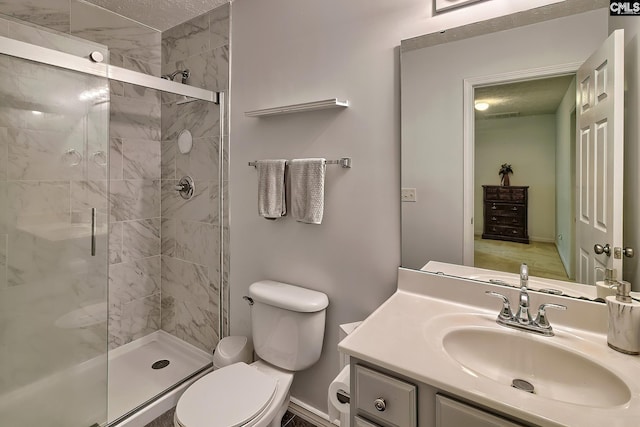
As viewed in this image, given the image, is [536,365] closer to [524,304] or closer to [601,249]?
[524,304]

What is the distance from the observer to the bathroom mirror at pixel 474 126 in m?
1.10

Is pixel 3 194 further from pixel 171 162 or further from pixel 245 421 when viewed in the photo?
pixel 245 421

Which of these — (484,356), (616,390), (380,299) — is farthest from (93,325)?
(616,390)

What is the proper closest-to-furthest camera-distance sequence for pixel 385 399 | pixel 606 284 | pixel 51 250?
pixel 385 399 → pixel 606 284 → pixel 51 250

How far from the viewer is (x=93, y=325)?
1.64 meters

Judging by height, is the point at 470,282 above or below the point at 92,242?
below

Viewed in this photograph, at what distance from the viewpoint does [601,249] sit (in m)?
1.08

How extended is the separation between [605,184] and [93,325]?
2269 millimetres

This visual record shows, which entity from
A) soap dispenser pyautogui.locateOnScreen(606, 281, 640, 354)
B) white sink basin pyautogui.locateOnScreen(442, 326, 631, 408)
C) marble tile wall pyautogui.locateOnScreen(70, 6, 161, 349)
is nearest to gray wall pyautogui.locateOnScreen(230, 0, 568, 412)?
white sink basin pyautogui.locateOnScreen(442, 326, 631, 408)

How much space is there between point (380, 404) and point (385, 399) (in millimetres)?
22

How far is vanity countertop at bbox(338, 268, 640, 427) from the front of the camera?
27.6 inches

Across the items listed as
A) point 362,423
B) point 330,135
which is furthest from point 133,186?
point 362,423

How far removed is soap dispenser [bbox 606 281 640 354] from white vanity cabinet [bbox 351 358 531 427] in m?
0.46

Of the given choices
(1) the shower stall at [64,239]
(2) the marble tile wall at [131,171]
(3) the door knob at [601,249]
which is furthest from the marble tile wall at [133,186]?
(3) the door knob at [601,249]
